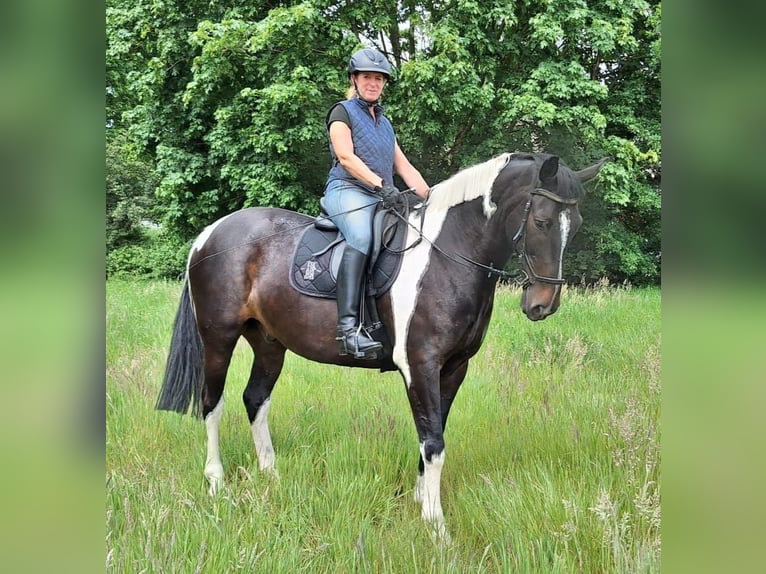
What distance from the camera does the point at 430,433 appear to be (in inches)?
111

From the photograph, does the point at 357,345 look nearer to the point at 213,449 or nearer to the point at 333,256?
the point at 333,256

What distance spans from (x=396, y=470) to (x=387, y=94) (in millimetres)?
6510

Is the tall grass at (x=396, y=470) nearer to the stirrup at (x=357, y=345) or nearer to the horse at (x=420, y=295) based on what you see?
the horse at (x=420, y=295)

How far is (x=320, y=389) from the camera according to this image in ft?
15.4

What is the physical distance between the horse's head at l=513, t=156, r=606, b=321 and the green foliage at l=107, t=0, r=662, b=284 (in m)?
5.47

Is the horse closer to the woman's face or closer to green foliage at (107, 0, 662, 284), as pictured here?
the woman's face

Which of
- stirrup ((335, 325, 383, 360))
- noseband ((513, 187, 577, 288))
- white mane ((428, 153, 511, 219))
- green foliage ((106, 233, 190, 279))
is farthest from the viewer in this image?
green foliage ((106, 233, 190, 279))

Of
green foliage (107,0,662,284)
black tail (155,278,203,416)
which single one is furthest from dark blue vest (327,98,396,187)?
green foliage (107,0,662,284)

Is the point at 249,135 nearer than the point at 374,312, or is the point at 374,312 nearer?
the point at 374,312

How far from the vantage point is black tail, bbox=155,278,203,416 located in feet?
12.2

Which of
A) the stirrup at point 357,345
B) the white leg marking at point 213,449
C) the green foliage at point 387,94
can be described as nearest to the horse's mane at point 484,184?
the stirrup at point 357,345
